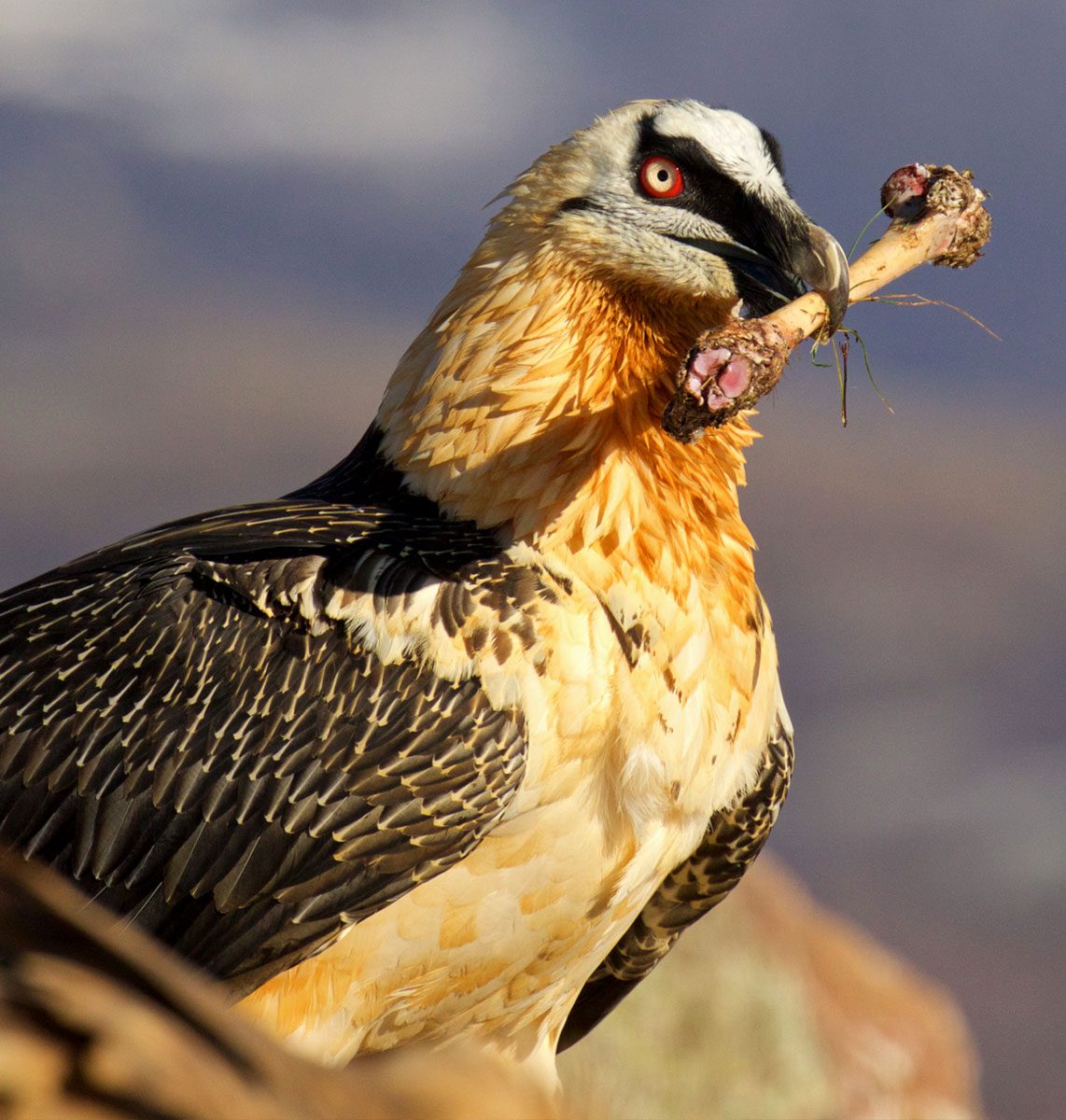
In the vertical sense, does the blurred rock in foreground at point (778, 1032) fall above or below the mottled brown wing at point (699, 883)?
below

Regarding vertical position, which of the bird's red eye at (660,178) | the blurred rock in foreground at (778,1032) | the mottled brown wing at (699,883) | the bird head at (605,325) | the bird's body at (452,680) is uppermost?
the bird's red eye at (660,178)

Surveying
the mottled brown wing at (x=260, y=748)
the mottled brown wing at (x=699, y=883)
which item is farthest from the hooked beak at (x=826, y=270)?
the mottled brown wing at (x=699, y=883)

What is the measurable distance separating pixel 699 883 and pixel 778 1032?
751cm

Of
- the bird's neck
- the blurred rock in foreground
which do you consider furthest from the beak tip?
Answer: the blurred rock in foreground

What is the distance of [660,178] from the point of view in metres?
5.93

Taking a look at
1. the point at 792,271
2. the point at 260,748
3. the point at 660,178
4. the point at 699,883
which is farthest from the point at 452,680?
the point at 660,178

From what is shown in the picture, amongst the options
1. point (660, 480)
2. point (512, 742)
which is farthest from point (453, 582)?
point (660, 480)

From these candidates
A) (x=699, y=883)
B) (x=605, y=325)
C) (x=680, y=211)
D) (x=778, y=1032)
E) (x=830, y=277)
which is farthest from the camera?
(x=778, y=1032)

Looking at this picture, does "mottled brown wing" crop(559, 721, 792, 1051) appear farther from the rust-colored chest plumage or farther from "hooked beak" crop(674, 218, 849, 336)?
"hooked beak" crop(674, 218, 849, 336)

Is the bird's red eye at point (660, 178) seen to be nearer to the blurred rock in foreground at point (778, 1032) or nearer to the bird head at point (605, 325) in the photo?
the bird head at point (605, 325)

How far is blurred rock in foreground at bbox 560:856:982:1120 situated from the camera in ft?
41.1

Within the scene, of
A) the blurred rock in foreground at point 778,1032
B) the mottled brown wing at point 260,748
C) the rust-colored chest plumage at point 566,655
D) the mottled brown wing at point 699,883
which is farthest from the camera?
the blurred rock in foreground at point 778,1032

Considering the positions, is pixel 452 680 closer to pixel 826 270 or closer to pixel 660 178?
pixel 826 270

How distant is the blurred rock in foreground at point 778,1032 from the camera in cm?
1253
